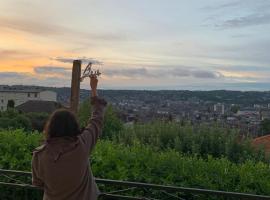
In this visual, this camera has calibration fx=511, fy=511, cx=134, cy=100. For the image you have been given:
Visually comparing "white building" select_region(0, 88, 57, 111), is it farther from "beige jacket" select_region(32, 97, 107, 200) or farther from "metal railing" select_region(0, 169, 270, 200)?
"beige jacket" select_region(32, 97, 107, 200)

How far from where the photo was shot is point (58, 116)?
3.65m

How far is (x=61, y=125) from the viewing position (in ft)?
11.9

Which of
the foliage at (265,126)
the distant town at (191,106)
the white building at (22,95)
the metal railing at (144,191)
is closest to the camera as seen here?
the metal railing at (144,191)

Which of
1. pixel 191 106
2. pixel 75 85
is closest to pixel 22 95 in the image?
pixel 191 106

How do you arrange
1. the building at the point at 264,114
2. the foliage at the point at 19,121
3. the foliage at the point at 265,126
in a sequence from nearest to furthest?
1. the building at the point at 264,114
2. the foliage at the point at 265,126
3. the foliage at the point at 19,121

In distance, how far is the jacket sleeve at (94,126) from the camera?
12.4 ft

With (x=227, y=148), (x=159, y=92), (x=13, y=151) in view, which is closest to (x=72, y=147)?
(x=13, y=151)

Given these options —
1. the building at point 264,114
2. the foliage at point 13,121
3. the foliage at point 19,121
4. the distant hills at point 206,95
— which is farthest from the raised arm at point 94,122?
the foliage at point 19,121

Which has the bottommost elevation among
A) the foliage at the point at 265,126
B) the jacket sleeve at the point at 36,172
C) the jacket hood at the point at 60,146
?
the foliage at the point at 265,126

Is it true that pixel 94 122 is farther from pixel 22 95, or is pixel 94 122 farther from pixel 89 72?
pixel 22 95

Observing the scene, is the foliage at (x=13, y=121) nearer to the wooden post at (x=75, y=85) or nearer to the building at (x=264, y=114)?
the building at (x=264, y=114)

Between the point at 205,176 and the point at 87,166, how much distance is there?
1857 mm

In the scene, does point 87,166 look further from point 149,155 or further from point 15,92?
point 15,92

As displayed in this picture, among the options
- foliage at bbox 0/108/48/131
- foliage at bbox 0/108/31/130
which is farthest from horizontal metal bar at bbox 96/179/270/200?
foliage at bbox 0/108/48/131
